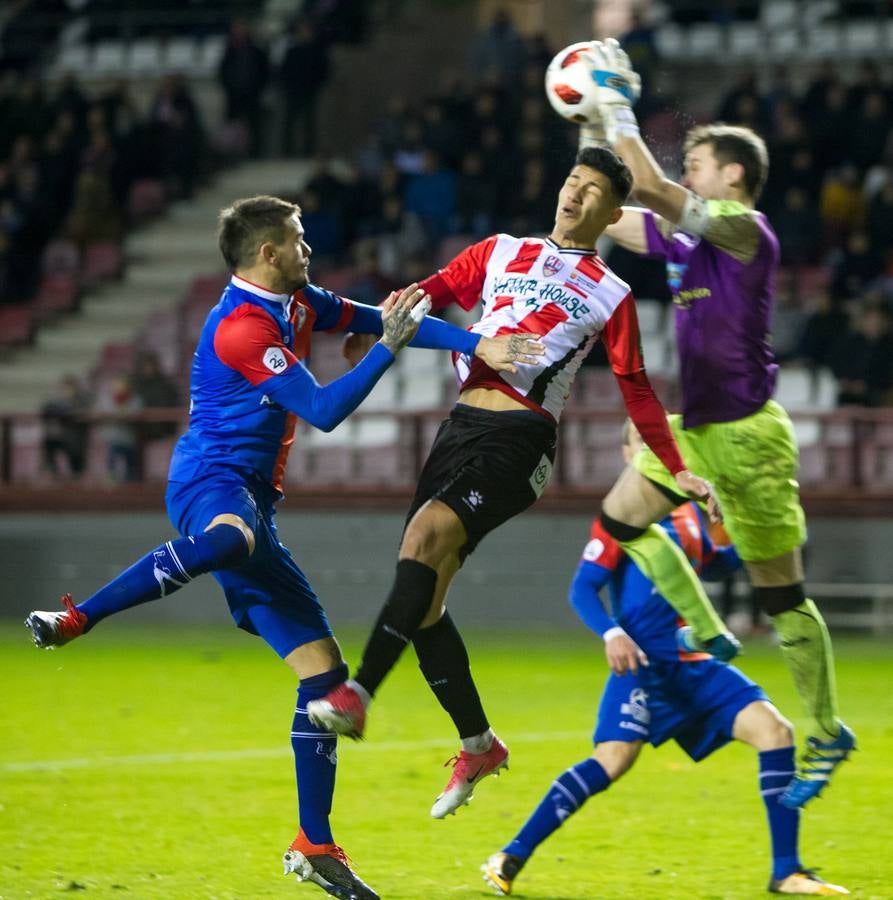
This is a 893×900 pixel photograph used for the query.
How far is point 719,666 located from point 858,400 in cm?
880

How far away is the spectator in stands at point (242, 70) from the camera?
20.3 metres

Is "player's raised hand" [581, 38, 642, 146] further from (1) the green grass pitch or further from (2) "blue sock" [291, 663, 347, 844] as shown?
(1) the green grass pitch

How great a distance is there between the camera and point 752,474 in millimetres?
6547

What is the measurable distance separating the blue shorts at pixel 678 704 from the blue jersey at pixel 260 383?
148cm

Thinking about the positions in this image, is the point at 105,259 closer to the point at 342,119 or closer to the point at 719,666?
the point at 342,119

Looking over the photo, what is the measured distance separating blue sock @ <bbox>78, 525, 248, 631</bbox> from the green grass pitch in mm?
1093

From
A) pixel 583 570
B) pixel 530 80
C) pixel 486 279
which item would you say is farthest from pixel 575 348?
pixel 530 80

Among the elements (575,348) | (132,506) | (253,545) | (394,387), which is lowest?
(132,506)

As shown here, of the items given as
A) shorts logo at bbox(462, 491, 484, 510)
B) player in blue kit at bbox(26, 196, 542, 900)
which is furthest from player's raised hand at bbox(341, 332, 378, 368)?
shorts logo at bbox(462, 491, 484, 510)

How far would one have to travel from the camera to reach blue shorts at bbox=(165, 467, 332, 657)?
19.5 ft

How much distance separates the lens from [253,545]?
19.1ft

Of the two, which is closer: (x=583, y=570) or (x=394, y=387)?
(x=583, y=570)

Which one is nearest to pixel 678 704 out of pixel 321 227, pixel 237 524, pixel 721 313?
pixel 721 313

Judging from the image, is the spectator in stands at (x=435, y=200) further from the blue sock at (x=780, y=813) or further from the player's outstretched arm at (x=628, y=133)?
the blue sock at (x=780, y=813)
